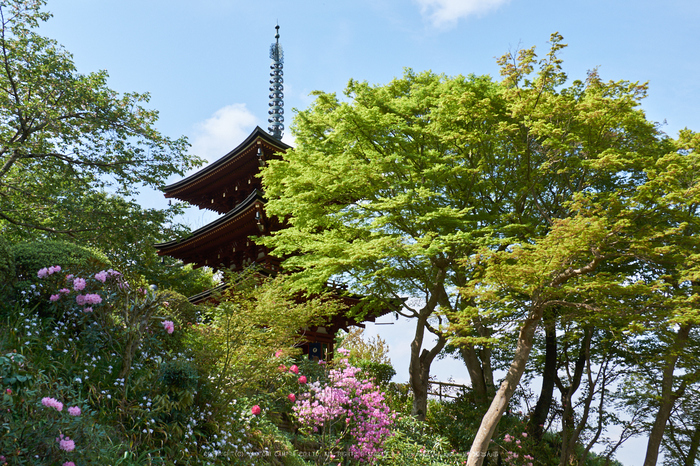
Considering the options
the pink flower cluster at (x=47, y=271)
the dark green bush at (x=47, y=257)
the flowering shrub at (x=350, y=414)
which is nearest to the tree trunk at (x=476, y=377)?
the flowering shrub at (x=350, y=414)

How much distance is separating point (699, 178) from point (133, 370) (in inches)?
457

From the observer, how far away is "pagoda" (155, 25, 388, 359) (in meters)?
15.9

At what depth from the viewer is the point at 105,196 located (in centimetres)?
1359

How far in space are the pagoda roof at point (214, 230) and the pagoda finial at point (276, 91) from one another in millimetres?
10177

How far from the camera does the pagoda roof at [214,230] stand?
15156 millimetres

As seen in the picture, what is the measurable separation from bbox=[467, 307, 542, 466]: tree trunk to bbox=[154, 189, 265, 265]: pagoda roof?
27.6 ft

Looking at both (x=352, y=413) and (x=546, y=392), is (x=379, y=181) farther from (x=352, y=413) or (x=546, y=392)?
(x=546, y=392)

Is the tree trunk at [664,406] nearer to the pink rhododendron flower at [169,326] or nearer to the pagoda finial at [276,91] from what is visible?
the pink rhododendron flower at [169,326]

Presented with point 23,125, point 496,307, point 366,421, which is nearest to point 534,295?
point 496,307

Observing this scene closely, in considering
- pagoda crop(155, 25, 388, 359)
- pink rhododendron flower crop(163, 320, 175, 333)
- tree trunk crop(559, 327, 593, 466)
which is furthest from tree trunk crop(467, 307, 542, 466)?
pink rhododendron flower crop(163, 320, 175, 333)

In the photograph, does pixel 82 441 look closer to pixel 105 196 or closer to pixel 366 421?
pixel 366 421

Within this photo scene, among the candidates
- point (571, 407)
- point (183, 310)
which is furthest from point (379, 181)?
point (571, 407)

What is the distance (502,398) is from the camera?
11.2 meters

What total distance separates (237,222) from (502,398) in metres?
9.57
